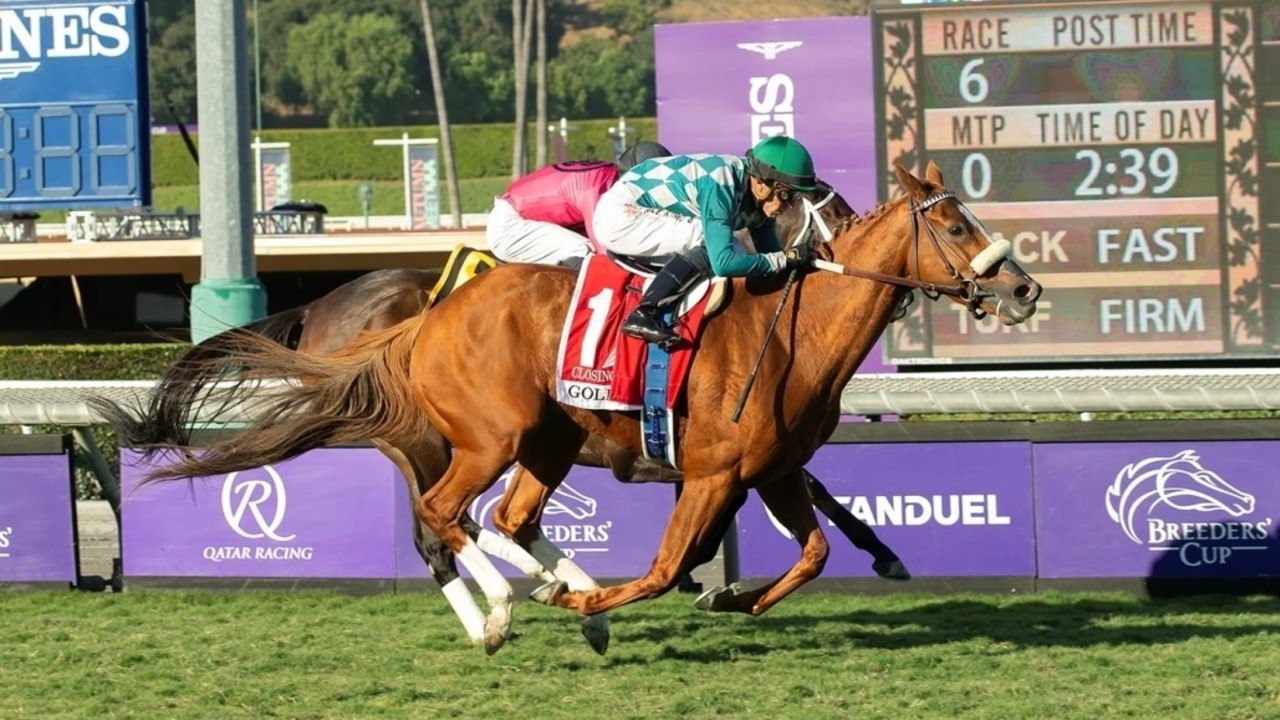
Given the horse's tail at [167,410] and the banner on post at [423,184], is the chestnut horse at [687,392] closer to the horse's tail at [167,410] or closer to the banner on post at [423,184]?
the horse's tail at [167,410]

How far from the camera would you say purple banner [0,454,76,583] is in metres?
7.57

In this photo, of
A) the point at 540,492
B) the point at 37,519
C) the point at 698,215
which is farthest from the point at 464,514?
the point at 37,519

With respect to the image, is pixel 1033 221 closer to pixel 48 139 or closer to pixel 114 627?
pixel 114 627

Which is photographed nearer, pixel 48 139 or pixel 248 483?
pixel 248 483

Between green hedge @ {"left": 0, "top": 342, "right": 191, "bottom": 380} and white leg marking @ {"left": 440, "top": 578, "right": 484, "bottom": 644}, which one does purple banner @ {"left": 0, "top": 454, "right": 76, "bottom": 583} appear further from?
green hedge @ {"left": 0, "top": 342, "right": 191, "bottom": 380}

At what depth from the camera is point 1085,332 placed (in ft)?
30.2

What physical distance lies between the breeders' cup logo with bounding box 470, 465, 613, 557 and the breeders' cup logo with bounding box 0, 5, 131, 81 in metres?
4.82

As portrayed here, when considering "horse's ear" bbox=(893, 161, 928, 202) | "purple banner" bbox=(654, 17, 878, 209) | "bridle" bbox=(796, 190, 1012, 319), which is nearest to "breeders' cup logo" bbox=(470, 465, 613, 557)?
"bridle" bbox=(796, 190, 1012, 319)

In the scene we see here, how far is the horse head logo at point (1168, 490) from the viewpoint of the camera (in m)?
7.00

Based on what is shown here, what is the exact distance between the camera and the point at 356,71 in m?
65.8

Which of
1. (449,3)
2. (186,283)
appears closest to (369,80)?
(449,3)

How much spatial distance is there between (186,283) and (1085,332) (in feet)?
36.5

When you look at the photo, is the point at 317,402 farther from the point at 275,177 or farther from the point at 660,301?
the point at 275,177

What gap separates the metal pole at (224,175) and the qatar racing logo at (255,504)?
0.89 meters
